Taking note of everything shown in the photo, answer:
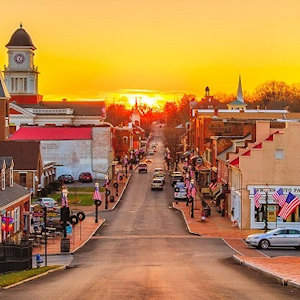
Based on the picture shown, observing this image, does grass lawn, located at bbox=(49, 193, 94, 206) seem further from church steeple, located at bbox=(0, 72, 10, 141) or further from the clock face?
the clock face

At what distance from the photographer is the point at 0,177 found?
42875 mm

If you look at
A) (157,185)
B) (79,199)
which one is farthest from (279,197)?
(157,185)

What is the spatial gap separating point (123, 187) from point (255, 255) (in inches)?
1847

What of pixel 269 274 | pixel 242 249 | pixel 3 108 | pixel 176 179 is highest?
pixel 3 108

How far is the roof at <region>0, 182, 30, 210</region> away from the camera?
40.8 m

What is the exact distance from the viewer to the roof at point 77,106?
124188 millimetres

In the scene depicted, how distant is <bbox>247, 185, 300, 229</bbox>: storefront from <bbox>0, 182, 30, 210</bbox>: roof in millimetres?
16845

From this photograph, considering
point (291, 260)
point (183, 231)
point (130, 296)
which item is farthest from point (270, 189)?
point (130, 296)

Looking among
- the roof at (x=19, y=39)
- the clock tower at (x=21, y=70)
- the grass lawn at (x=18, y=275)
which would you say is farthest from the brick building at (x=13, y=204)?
the clock tower at (x=21, y=70)

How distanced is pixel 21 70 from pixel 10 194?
84.9 meters

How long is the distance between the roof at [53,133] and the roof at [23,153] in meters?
17.2

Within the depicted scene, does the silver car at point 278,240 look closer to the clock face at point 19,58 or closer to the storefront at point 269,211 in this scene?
the storefront at point 269,211

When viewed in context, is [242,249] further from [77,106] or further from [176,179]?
[77,106]

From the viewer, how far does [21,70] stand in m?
125
